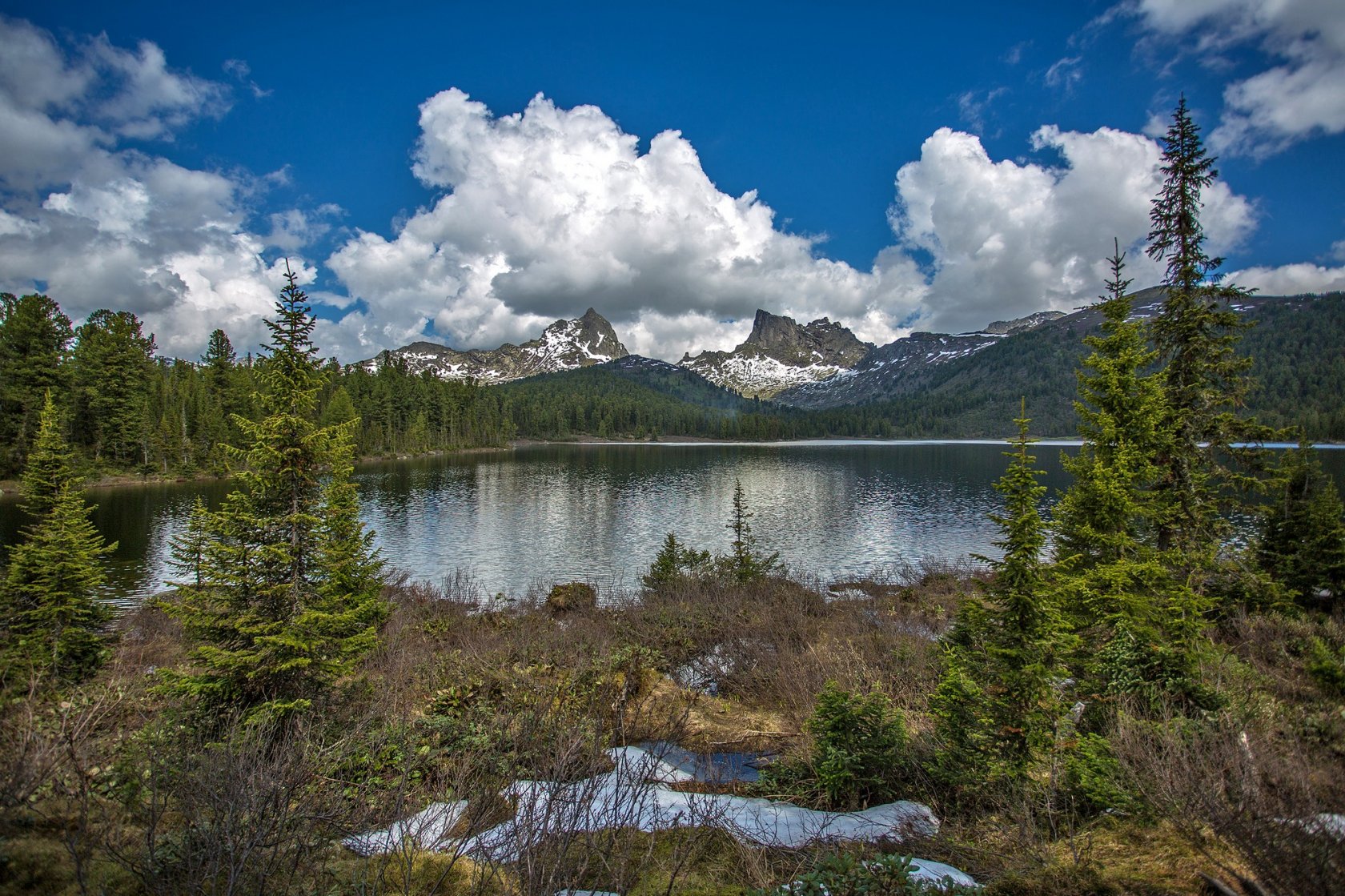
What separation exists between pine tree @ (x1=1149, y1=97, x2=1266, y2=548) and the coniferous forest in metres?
0.08

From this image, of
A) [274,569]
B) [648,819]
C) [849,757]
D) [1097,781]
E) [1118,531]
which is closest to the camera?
[1097,781]

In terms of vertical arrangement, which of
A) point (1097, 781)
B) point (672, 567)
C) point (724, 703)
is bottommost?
point (724, 703)

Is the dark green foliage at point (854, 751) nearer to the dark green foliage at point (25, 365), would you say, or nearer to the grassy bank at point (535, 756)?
the grassy bank at point (535, 756)

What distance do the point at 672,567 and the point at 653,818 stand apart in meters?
17.9

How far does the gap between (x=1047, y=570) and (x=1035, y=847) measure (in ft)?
15.6

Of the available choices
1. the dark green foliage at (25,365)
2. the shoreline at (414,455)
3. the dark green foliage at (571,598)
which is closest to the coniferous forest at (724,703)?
the dark green foliage at (571,598)

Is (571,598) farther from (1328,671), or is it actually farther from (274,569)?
(1328,671)

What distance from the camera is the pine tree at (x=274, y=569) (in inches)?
331

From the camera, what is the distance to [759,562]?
25.5 m

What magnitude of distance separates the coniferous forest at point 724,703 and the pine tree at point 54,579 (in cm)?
7

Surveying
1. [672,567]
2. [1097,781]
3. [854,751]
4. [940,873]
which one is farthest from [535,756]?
[672,567]

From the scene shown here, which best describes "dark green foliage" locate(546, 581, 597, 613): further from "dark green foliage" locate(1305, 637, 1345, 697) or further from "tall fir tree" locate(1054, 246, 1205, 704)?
"dark green foliage" locate(1305, 637, 1345, 697)

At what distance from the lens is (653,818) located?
195 inches

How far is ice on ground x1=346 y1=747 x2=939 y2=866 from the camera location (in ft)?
13.3
